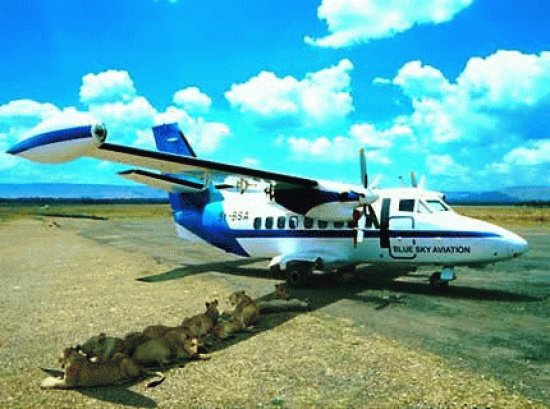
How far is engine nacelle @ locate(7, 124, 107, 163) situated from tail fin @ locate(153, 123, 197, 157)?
12.3m

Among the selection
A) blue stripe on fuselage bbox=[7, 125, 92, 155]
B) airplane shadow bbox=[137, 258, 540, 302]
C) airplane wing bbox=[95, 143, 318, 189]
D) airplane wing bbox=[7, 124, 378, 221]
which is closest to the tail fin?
airplane wing bbox=[7, 124, 378, 221]

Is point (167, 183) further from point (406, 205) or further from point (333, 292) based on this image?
point (406, 205)

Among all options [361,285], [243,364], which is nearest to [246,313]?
[243,364]

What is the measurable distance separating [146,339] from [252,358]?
187 centimetres

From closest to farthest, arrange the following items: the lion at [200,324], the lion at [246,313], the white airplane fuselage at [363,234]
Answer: the lion at [200,324], the lion at [246,313], the white airplane fuselage at [363,234]

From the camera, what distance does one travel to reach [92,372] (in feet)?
25.2

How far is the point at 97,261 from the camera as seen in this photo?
24.0 meters

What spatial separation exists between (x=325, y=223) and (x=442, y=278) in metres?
4.04

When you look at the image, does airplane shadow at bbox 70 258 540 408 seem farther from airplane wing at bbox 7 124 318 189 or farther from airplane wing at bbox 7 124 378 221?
airplane wing at bbox 7 124 318 189

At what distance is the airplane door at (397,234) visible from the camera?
51.2ft

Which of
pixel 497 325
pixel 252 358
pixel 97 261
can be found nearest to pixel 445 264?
pixel 497 325


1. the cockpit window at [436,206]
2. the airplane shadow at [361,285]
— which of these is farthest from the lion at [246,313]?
the cockpit window at [436,206]

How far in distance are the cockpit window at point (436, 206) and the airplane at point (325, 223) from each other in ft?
0.11

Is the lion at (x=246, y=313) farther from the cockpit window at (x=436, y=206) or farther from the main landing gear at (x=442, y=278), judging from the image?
the cockpit window at (x=436, y=206)
